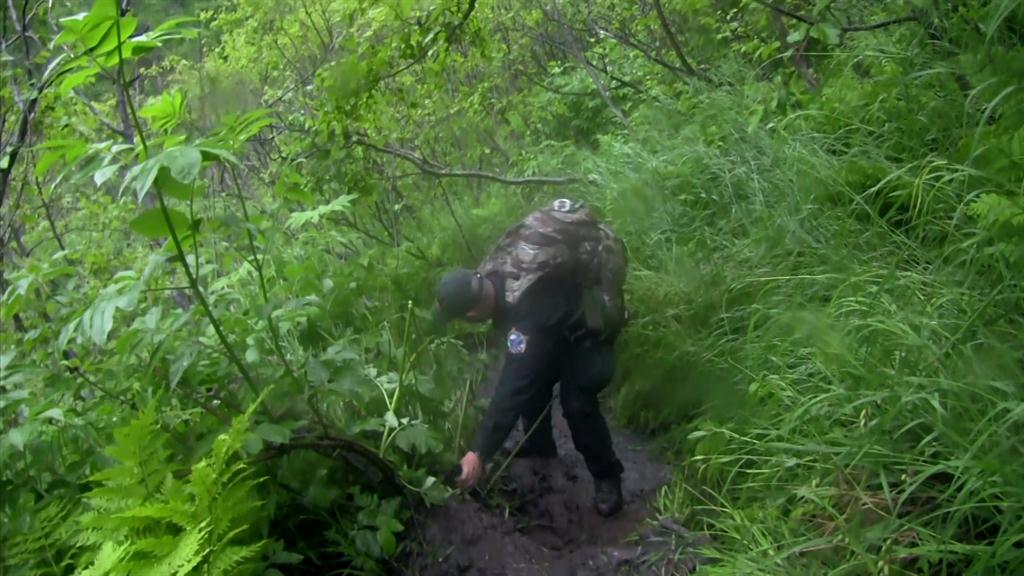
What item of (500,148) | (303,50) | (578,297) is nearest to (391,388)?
(578,297)

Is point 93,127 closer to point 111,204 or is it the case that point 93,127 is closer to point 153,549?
point 111,204

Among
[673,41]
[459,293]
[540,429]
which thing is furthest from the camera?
[673,41]

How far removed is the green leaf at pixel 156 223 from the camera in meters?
3.03

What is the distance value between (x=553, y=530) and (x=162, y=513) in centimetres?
165

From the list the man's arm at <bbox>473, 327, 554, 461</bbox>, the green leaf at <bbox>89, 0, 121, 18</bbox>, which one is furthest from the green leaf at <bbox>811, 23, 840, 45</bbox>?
the green leaf at <bbox>89, 0, 121, 18</bbox>

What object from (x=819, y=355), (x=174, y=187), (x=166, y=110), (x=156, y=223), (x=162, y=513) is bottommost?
(x=819, y=355)

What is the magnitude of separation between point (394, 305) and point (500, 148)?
249 centimetres

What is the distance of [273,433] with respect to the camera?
323 centimetres

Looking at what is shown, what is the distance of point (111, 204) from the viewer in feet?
25.1

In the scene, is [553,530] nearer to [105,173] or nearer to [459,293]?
[459,293]

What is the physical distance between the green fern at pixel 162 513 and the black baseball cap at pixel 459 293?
3.08 ft

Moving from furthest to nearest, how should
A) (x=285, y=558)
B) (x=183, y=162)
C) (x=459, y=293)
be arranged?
1. (x=459, y=293)
2. (x=285, y=558)
3. (x=183, y=162)

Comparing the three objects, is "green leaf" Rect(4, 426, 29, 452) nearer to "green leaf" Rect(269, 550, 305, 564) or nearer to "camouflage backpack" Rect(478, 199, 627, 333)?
"green leaf" Rect(269, 550, 305, 564)

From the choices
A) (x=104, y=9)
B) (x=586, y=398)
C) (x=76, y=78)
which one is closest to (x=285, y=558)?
(x=586, y=398)
